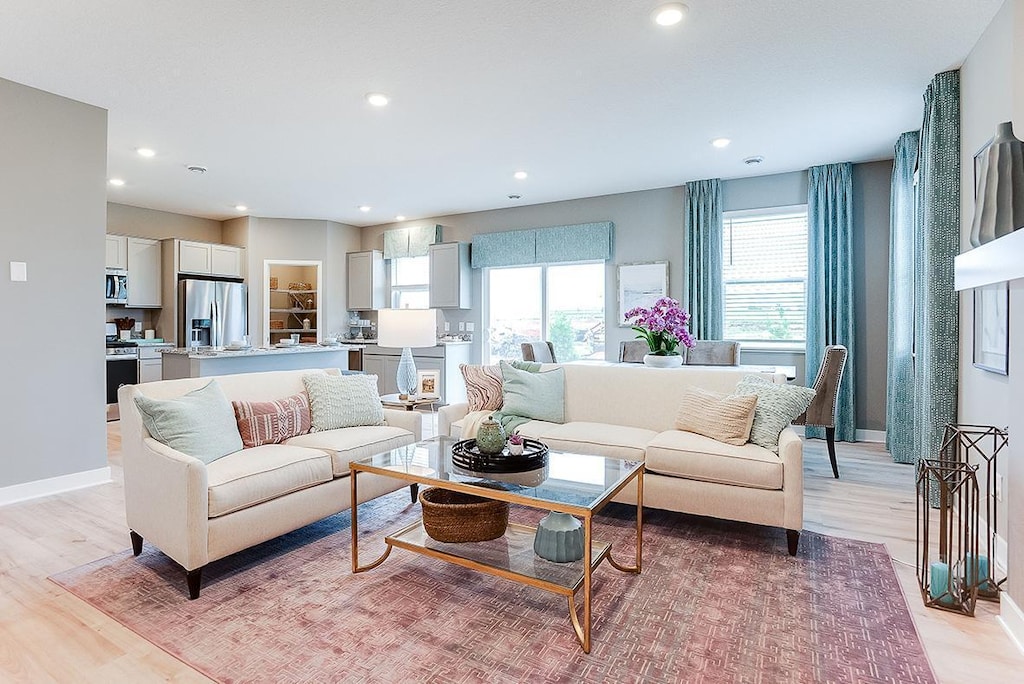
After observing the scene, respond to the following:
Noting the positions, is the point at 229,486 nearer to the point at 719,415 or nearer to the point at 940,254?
the point at 719,415

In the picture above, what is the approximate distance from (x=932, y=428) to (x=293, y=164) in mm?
5502

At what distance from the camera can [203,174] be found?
560 cm

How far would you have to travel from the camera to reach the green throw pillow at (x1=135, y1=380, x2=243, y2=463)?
244cm

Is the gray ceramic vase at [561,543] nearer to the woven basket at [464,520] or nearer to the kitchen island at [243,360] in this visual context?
the woven basket at [464,520]

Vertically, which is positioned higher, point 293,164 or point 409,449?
point 293,164

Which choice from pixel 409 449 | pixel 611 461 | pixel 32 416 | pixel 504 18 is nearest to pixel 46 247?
pixel 32 416

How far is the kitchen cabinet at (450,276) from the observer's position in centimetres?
A: 736

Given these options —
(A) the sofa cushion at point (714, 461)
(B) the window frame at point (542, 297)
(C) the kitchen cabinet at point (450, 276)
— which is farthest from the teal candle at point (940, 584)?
(C) the kitchen cabinet at point (450, 276)

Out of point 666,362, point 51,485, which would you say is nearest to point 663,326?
point 666,362

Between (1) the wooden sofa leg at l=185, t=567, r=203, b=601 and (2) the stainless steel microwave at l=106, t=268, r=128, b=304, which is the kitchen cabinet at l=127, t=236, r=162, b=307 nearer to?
(2) the stainless steel microwave at l=106, t=268, r=128, b=304

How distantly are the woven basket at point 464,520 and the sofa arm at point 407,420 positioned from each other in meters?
1.12

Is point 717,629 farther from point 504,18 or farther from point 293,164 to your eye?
point 293,164

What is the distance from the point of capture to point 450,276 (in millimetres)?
7441

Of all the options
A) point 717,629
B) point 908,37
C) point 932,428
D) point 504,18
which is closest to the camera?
point 717,629
